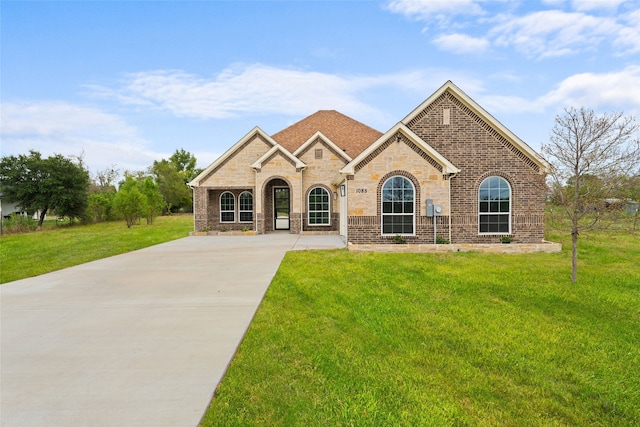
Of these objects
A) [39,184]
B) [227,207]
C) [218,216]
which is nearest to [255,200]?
[227,207]

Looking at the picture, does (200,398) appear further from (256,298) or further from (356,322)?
(256,298)

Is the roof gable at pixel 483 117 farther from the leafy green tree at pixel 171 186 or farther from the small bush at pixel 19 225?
the leafy green tree at pixel 171 186

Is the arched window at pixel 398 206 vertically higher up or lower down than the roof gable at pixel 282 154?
lower down

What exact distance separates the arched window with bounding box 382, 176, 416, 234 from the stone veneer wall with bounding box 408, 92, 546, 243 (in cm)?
183

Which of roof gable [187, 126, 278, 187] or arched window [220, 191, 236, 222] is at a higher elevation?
roof gable [187, 126, 278, 187]

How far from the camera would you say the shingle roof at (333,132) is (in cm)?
2108

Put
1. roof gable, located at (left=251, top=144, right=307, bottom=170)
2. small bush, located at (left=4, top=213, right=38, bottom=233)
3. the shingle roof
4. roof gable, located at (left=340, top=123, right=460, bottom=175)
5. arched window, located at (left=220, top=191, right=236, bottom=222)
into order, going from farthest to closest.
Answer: small bush, located at (left=4, top=213, right=38, bottom=233) → the shingle roof → arched window, located at (left=220, top=191, right=236, bottom=222) → roof gable, located at (left=251, top=144, right=307, bottom=170) → roof gable, located at (left=340, top=123, right=460, bottom=175)

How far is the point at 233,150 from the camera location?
18766 millimetres

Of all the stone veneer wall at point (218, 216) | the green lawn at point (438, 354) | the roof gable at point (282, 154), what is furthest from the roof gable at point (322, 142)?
the green lawn at point (438, 354)

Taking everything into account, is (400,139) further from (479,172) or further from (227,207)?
(227,207)

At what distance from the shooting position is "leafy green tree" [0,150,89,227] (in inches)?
1155

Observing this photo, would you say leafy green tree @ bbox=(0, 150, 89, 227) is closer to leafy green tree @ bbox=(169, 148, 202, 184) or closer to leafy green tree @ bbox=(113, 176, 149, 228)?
leafy green tree @ bbox=(113, 176, 149, 228)

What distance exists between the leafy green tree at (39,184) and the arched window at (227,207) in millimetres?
20240

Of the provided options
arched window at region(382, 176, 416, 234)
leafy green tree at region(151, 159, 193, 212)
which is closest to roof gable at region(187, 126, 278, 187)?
arched window at region(382, 176, 416, 234)
